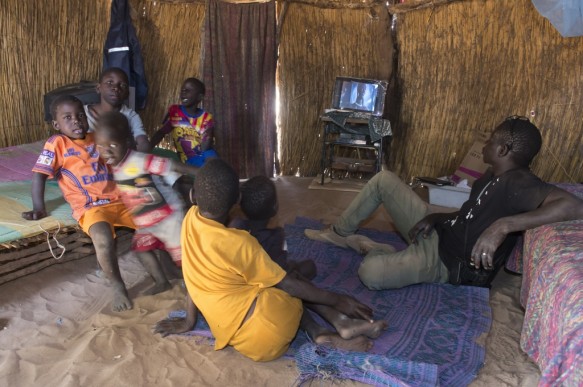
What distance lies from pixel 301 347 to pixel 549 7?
3.17 m

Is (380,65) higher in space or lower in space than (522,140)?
higher

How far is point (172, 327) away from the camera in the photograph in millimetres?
2436

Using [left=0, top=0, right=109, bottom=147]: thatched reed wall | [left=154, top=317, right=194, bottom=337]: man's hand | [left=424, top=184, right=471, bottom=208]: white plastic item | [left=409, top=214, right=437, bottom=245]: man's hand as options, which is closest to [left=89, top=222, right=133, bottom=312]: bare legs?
[left=154, top=317, right=194, bottom=337]: man's hand

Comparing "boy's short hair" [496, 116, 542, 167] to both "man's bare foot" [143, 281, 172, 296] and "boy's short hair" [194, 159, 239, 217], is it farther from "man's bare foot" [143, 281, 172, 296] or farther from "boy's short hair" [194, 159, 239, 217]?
"man's bare foot" [143, 281, 172, 296]

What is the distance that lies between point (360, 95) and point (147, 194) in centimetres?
343

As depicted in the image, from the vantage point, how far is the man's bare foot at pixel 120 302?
2.71 meters

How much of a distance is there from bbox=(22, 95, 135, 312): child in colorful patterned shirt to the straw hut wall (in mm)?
2242

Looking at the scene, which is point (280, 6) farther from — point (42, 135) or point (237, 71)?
point (42, 135)

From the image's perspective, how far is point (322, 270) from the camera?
10.7ft

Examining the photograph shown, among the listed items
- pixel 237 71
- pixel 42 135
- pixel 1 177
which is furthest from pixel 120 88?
pixel 237 71

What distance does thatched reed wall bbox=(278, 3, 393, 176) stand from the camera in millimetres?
5859

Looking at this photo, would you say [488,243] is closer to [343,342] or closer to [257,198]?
[343,342]

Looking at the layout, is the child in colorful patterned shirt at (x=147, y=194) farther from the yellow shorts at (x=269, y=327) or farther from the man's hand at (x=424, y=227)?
the man's hand at (x=424, y=227)

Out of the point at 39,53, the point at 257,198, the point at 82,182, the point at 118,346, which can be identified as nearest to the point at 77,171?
the point at 82,182
